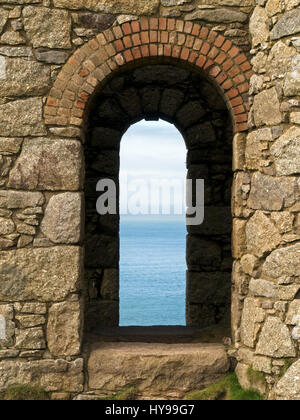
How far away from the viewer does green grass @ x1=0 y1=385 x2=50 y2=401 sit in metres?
4.66

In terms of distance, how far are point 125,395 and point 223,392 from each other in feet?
2.92

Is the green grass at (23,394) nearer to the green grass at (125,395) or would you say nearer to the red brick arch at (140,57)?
the green grass at (125,395)

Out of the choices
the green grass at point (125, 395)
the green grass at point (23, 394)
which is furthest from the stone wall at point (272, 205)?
the green grass at point (23, 394)

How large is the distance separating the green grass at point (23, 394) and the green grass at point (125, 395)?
0.60 meters

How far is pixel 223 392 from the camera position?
15.7ft

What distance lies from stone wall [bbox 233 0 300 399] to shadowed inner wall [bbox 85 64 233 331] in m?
2.48

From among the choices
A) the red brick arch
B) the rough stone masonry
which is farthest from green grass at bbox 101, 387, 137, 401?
the red brick arch

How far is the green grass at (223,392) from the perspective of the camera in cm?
471

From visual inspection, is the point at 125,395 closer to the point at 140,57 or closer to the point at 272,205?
the point at 272,205

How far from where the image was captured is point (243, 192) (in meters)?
4.81

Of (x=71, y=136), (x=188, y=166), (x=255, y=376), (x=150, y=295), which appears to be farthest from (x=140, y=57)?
(x=150, y=295)

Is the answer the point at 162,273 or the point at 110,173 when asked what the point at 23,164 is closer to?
the point at 110,173

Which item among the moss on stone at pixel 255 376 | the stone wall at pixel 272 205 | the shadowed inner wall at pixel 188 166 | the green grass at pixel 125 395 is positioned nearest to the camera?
the stone wall at pixel 272 205
